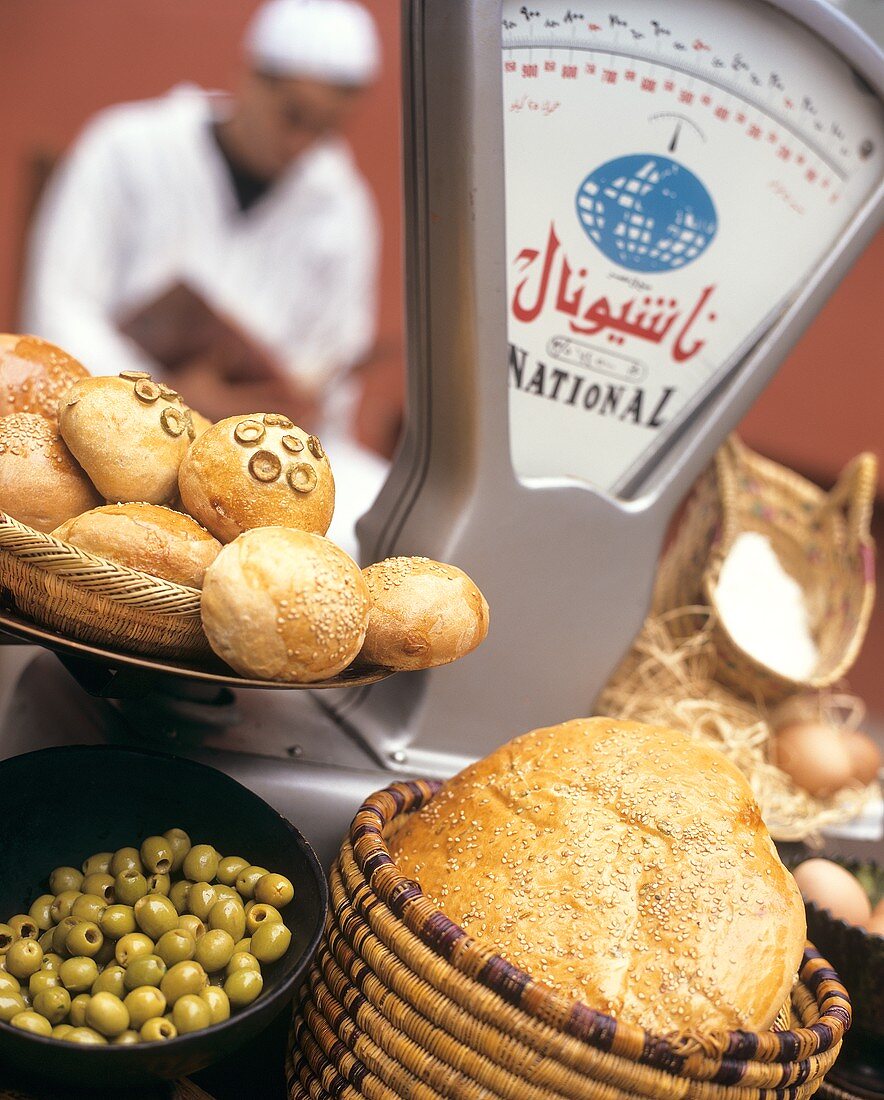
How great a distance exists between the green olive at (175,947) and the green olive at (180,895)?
1.6 inches

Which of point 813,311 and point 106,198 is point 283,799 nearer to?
point 813,311

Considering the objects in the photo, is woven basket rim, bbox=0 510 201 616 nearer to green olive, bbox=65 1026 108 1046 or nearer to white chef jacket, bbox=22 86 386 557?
green olive, bbox=65 1026 108 1046

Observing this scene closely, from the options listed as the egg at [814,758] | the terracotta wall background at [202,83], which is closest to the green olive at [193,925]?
the egg at [814,758]

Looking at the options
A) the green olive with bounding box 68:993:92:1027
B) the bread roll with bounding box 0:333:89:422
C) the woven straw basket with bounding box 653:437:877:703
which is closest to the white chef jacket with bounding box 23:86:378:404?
the woven straw basket with bounding box 653:437:877:703

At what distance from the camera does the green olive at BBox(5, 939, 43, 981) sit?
641 mm

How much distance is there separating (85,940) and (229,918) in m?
0.09

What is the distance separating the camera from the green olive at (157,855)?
0.71 m

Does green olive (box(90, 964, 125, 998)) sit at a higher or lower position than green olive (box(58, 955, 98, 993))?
higher

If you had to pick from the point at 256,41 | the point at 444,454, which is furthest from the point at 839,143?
the point at 256,41

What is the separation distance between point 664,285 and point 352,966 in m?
0.68

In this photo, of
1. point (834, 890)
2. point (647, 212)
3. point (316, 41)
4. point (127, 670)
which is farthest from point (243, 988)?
point (316, 41)

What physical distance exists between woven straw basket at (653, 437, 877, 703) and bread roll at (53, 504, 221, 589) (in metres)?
0.76

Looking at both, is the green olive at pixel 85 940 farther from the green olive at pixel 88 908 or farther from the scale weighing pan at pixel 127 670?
the scale weighing pan at pixel 127 670

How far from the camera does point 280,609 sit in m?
0.62
